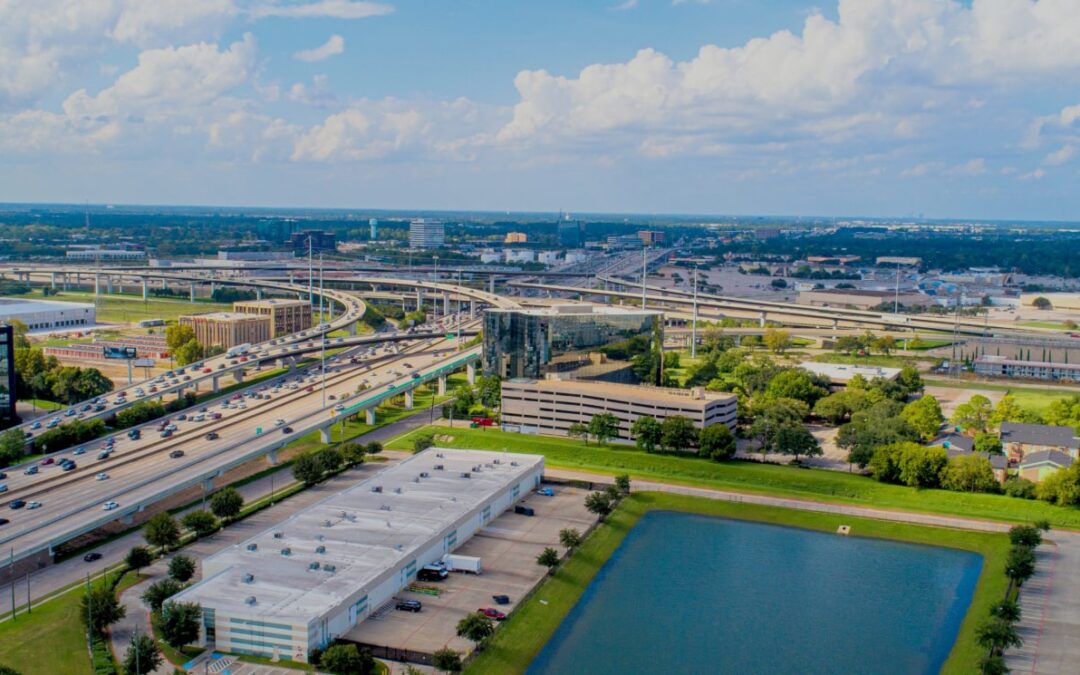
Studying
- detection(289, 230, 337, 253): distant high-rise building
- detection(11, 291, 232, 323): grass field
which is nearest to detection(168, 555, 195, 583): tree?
detection(11, 291, 232, 323): grass field

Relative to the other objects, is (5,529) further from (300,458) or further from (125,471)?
(300,458)

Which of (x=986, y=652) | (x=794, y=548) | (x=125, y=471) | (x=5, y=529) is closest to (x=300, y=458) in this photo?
(x=125, y=471)

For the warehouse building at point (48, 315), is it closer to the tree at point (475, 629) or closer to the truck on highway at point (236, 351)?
the truck on highway at point (236, 351)

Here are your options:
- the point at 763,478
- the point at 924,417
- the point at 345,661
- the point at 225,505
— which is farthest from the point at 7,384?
the point at 924,417

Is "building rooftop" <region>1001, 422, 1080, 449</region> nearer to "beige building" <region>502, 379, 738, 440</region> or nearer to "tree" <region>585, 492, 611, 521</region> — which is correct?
"beige building" <region>502, 379, 738, 440</region>

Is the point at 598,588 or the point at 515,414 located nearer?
the point at 598,588

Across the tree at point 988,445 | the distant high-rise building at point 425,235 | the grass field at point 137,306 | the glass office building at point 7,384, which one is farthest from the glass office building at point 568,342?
the distant high-rise building at point 425,235

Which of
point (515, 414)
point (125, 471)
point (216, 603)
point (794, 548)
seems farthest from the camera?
point (515, 414)
